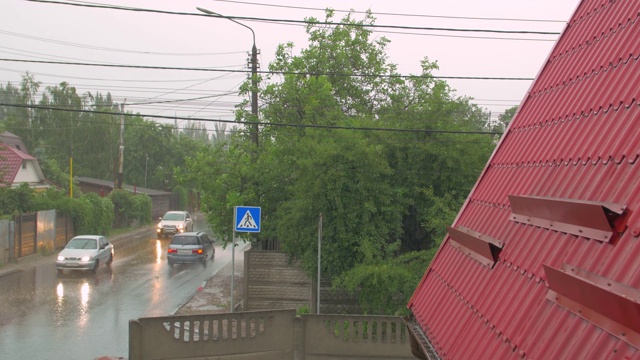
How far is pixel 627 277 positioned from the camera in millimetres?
2527

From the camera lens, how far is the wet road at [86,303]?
42.0ft

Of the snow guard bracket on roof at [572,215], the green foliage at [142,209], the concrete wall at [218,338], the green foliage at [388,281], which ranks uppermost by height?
the snow guard bracket on roof at [572,215]

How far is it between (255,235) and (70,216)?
65.7ft

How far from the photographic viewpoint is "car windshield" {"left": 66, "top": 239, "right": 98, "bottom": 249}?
2412cm

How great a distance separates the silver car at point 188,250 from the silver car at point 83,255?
2790 millimetres

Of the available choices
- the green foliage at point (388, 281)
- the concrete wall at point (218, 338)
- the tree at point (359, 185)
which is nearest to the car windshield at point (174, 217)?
the tree at point (359, 185)

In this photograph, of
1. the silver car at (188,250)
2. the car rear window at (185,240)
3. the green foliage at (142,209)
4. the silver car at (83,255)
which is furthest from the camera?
the green foliage at (142,209)

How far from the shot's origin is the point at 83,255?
76.9 feet

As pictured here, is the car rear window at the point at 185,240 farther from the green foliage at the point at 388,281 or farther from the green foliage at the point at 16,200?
the green foliage at the point at 388,281

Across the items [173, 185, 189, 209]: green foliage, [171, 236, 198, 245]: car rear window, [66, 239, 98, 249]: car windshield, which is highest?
[171, 236, 198, 245]: car rear window

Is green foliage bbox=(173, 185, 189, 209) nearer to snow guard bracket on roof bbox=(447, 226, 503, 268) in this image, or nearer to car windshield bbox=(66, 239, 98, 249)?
car windshield bbox=(66, 239, 98, 249)

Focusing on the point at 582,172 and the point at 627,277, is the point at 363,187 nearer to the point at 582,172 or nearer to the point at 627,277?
the point at 582,172

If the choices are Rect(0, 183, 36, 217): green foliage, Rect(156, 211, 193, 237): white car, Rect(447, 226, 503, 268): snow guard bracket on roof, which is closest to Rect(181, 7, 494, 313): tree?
Rect(447, 226, 503, 268): snow guard bracket on roof

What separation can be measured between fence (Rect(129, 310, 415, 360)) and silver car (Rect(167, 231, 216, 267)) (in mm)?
16179
